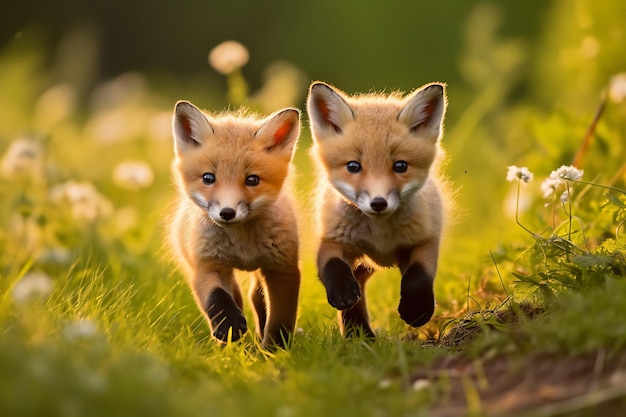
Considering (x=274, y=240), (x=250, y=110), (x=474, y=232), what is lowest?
(x=474, y=232)

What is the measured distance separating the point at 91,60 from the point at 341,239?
7.64 m

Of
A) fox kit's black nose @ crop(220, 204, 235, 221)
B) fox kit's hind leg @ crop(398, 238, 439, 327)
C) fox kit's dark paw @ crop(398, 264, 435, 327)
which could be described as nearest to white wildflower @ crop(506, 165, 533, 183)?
fox kit's hind leg @ crop(398, 238, 439, 327)

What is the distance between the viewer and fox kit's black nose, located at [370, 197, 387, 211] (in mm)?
3975

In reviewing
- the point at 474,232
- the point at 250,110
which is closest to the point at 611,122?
the point at 474,232

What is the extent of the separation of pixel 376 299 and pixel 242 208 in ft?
6.15

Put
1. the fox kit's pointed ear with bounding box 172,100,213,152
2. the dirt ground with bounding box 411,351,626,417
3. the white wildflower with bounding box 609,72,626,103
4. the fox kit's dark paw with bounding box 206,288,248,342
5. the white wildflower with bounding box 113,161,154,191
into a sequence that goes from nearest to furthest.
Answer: the dirt ground with bounding box 411,351,626,417 → the fox kit's dark paw with bounding box 206,288,248,342 → the fox kit's pointed ear with bounding box 172,100,213,152 → the white wildflower with bounding box 609,72,626,103 → the white wildflower with bounding box 113,161,154,191

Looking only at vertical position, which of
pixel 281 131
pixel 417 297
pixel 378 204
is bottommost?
pixel 417 297

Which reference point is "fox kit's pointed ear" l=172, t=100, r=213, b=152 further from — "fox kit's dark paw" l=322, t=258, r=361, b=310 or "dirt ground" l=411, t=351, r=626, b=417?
"dirt ground" l=411, t=351, r=626, b=417

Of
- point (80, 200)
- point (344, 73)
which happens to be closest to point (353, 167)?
point (80, 200)

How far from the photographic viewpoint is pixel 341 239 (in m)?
4.46

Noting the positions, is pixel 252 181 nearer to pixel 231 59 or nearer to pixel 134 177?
pixel 231 59

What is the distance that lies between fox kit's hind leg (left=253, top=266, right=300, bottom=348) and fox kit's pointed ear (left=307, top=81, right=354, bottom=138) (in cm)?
76

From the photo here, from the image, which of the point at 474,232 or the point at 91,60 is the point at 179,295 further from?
the point at 91,60

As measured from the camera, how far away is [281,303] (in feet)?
15.0
